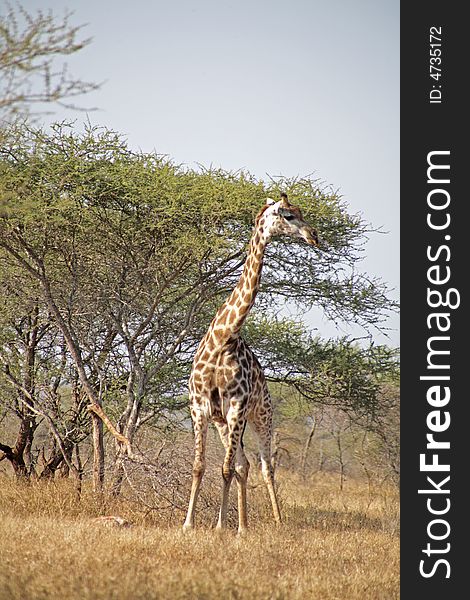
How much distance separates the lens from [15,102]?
6.80 meters

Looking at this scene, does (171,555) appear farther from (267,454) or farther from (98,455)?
(98,455)

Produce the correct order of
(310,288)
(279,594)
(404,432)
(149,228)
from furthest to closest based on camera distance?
1. (310,288)
2. (149,228)
3. (404,432)
4. (279,594)

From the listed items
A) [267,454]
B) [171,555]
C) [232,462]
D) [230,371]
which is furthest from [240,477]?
[171,555]

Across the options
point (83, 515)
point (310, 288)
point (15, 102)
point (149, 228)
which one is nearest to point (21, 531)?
point (83, 515)

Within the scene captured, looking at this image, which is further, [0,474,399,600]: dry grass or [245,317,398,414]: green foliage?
[245,317,398,414]: green foliage

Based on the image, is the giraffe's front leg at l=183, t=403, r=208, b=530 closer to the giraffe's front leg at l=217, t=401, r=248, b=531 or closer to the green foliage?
the giraffe's front leg at l=217, t=401, r=248, b=531

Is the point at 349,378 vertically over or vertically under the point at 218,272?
under

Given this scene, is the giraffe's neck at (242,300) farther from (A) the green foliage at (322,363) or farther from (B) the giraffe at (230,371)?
(A) the green foliage at (322,363)

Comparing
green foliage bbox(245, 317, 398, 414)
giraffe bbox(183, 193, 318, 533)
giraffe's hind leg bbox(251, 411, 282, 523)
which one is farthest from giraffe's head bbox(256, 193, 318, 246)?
green foliage bbox(245, 317, 398, 414)

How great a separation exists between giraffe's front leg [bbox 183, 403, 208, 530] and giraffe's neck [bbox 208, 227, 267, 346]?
2.36 feet

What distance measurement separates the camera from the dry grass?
5441mm

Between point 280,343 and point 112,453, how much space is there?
9.68 feet

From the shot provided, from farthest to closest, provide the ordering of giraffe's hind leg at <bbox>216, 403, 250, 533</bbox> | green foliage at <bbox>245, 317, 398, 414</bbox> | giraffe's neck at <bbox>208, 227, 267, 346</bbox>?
1. green foliage at <bbox>245, 317, 398, 414</bbox>
2. giraffe's neck at <bbox>208, 227, 267, 346</bbox>
3. giraffe's hind leg at <bbox>216, 403, 250, 533</bbox>

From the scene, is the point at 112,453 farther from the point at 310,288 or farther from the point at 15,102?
the point at 15,102
